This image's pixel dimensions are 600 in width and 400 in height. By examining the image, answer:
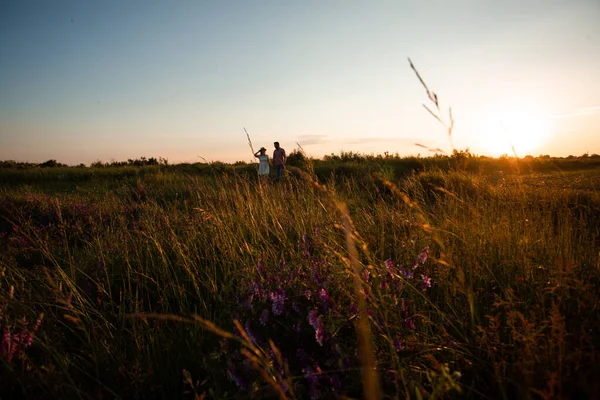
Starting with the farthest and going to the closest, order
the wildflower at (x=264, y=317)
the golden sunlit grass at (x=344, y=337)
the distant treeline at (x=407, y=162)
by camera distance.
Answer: the distant treeline at (x=407, y=162) → the wildflower at (x=264, y=317) → the golden sunlit grass at (x=344, y=337)

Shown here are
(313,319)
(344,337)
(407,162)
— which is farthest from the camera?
(407,162)

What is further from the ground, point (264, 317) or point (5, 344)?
point (264, 317)

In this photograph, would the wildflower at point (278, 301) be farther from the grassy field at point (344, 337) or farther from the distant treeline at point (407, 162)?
the distant treeline at point (407, 162)

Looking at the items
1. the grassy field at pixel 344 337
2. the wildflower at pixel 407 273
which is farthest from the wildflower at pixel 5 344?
the wildflower at pixel 407 273

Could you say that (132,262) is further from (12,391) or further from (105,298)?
(12,391)

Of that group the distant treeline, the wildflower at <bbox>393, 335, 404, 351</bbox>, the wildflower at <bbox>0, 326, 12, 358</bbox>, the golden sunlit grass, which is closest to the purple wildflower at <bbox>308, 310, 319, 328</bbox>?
the golden sunlit grass

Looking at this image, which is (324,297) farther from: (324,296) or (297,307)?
(297,307)

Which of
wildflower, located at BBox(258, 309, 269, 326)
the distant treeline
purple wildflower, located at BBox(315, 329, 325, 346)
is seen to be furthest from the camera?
the distant treeline

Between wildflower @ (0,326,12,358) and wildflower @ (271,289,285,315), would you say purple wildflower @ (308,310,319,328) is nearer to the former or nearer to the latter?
wildflower @ (271,289,285,315)

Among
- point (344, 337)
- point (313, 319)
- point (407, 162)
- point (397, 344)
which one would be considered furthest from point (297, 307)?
point (407, 162)

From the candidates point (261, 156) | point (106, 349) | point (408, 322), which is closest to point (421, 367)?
point (408, 322)

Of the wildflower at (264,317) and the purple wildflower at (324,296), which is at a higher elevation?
the purple wildflower at (324,296)

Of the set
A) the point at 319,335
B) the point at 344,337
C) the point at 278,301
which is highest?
the point at 278,301

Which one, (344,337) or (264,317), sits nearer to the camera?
(264,317)
